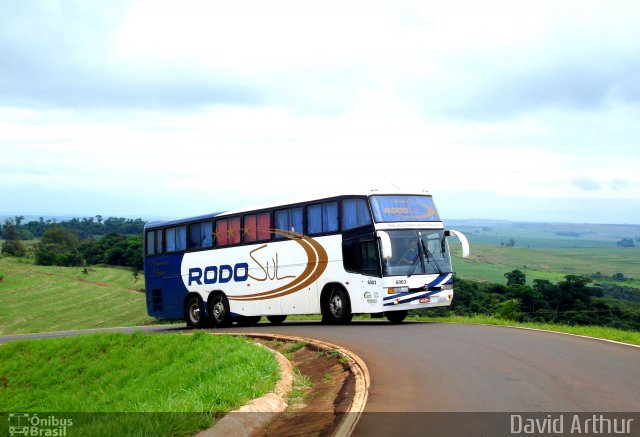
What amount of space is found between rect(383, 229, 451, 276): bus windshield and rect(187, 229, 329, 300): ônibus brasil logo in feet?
8.09

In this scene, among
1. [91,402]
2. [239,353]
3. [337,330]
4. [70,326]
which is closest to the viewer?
[239,353]

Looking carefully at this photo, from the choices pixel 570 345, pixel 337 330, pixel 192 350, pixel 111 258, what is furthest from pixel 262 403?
pixel 111 258

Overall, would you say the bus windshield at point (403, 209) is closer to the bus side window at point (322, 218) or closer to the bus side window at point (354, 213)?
the bus side window at point (354, 213)

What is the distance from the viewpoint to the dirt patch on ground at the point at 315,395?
9.16 meters

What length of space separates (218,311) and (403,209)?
29.1 feet

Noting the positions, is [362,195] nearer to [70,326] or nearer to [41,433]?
[41,433]

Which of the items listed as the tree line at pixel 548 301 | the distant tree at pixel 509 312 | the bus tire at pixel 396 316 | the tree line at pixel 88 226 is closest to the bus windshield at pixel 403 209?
the bus tire at pixel 396 316

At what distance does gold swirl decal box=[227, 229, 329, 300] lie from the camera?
23891 millimetres

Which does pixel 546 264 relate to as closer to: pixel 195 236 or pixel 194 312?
pixel 194 312

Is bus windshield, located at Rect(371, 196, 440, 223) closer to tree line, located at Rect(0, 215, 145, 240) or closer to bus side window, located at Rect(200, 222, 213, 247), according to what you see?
bus side window, located at Rect(200, 222, 213, 247)

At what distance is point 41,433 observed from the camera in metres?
10.7

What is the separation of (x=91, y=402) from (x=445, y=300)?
10.2m

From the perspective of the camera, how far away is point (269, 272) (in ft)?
84.5

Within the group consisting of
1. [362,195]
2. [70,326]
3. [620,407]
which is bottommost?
[70,326]
